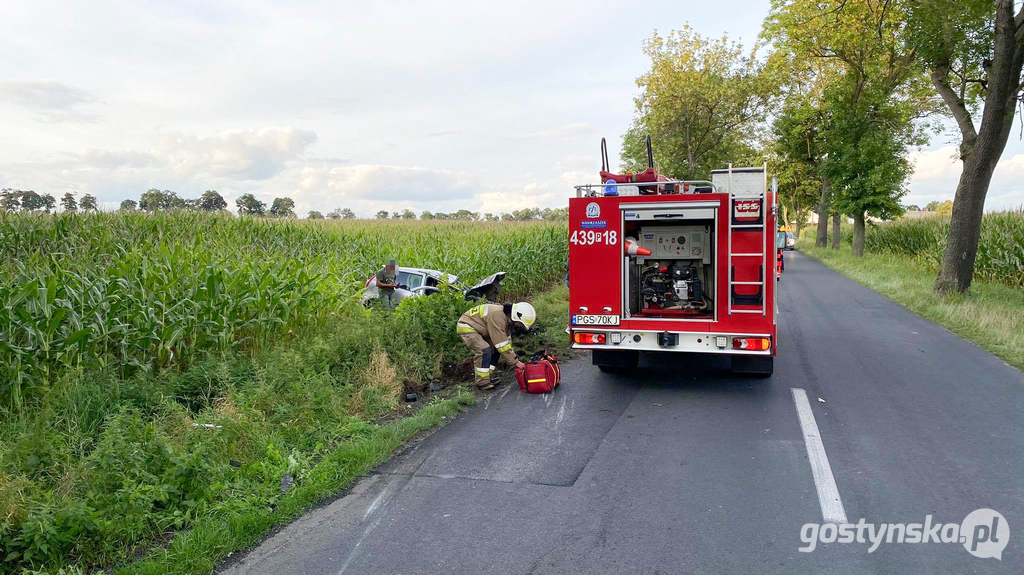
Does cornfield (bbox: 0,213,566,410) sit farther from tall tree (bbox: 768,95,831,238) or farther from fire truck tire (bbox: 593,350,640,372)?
tall tree (bbox: 768,95,831,238)

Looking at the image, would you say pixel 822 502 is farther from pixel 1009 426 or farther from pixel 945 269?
pixel 945 269

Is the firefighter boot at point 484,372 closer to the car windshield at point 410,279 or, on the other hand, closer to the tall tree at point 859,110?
the car windshield at point 410,279

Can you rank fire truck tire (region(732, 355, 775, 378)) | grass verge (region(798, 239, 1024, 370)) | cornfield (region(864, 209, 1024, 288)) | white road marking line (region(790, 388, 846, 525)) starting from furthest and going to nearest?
cornfield (region(864, 209, 1024, 288)) → grass verge (region(798, 239, 1024, 370)) → fire truck tire (region(732, 355, 775, 378)) → white road marking line (region(790, 388, 846, 525))

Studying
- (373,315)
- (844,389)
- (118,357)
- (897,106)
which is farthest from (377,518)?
(897,106)

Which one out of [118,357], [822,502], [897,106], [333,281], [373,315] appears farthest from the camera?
[897,106]

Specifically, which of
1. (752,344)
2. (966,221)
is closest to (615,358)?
(752,344)

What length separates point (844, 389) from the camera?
25.2ft

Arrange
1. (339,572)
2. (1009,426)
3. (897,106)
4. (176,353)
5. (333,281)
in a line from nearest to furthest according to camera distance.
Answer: (339,572) → (1009,426) → (176,353) → (333,281) → (897,106)

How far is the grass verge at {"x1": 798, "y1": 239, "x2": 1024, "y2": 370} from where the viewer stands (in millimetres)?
10305

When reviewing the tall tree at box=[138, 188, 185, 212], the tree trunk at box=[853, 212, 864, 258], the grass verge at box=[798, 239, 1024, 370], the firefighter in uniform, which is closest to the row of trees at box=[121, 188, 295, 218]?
the tall tree at box=[138, 188, 185, 212]

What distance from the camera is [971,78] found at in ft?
52.6

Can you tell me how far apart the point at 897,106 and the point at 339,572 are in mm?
32164

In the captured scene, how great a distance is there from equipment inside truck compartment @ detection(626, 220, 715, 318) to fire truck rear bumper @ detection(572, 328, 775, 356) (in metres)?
0.61

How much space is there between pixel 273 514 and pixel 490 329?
4.16m
